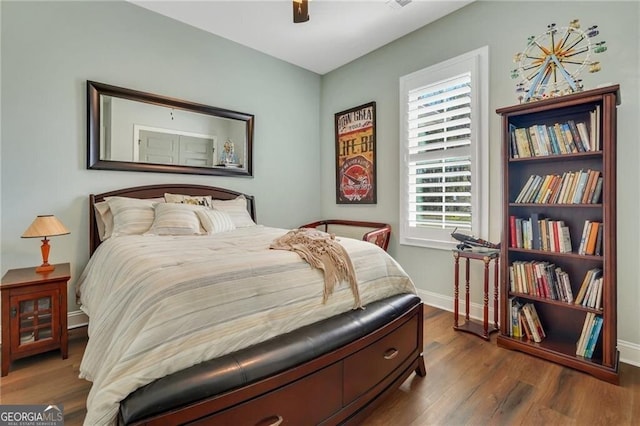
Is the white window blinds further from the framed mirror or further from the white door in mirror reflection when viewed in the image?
the white door in mirror reflection

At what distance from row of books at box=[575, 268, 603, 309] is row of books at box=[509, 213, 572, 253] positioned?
19 centimetres

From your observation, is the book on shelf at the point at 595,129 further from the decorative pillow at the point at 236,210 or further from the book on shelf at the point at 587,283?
the decorative pillow at the point at 236,210

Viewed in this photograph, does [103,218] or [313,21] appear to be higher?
[313,21]

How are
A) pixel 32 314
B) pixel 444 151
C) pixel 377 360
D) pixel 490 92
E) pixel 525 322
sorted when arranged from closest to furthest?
pixel 377 360, pixel 32 314, pixel 525 322, pixel 490 92, pixel 444 151

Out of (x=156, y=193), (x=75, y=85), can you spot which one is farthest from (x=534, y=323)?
(x=75, y=85)

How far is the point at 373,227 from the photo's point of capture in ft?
12.1

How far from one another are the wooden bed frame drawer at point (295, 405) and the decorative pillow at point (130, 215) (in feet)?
6.59

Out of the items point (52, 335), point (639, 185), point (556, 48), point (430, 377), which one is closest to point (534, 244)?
point (639, 185)

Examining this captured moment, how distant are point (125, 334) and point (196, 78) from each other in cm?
297

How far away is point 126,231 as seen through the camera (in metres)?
2.53

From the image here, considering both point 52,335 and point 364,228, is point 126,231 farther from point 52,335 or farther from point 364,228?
point 364,228

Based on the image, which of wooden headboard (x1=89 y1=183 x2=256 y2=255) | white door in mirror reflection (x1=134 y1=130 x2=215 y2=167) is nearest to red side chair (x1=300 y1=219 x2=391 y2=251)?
wooden headboard (x1=89 y1=183 x2=256 y2=255)

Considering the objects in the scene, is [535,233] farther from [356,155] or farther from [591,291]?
[356,155]

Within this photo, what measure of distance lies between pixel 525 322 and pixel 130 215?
3.28 meters
